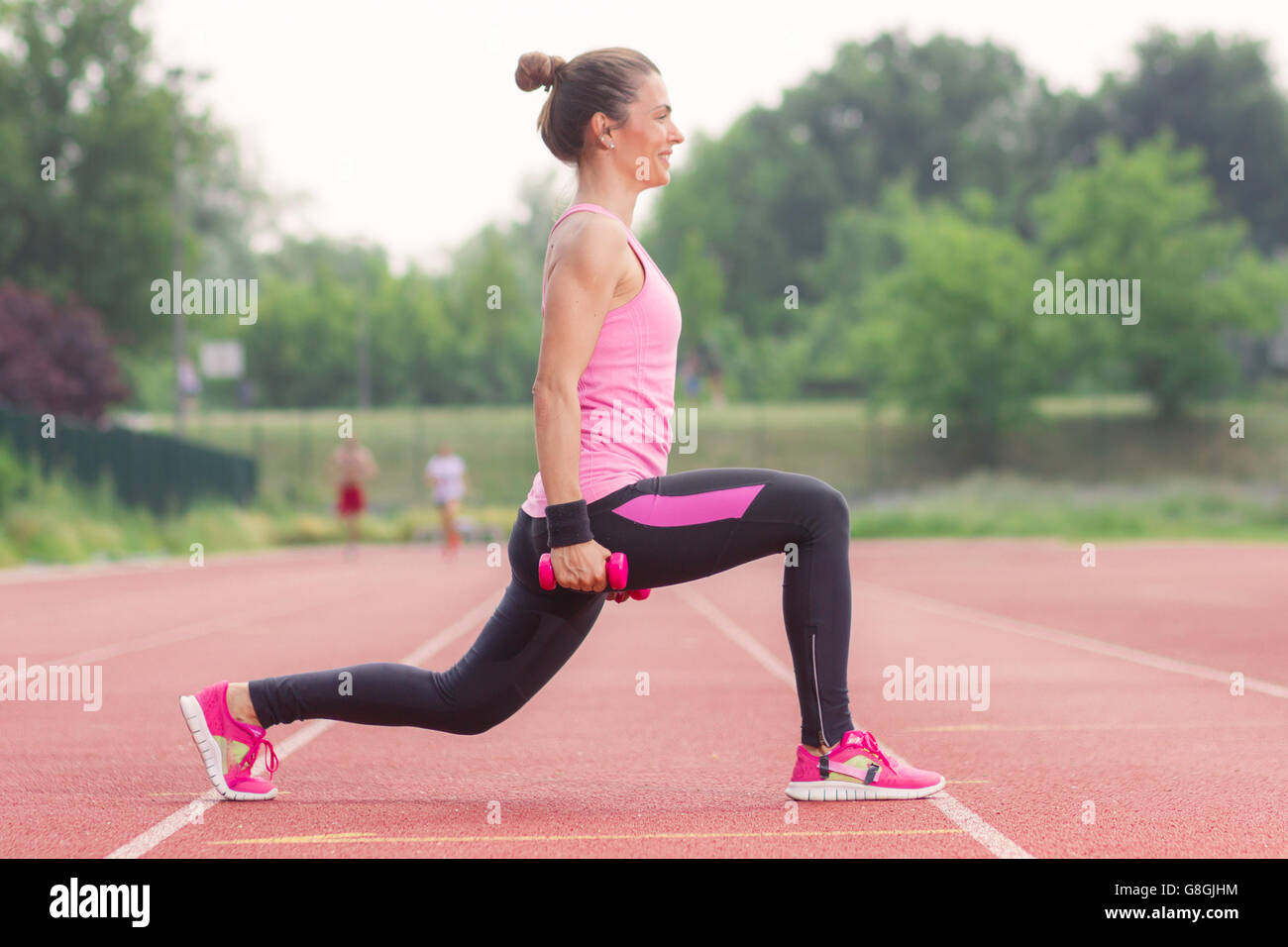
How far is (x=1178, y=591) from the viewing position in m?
16.6

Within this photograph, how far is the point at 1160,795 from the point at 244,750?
9.72 ft

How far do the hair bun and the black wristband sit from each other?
1.28 m

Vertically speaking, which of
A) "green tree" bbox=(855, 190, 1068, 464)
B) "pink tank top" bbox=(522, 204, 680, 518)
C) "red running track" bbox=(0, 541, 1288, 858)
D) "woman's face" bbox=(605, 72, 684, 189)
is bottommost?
"red running track" bbox=(0, 541, 1288, 858)

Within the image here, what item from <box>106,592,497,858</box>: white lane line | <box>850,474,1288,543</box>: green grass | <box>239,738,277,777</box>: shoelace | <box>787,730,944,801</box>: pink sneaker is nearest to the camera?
<box>106,592,497,858</box>: white lane line

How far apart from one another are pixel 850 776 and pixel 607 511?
1165 millimetres

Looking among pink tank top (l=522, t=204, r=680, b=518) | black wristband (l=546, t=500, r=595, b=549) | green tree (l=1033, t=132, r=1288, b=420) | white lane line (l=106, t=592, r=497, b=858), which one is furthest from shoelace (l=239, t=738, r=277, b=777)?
green tree (l=1033, t=132, r=1288, b=420)

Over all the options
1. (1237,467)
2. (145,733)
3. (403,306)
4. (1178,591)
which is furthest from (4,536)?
(403,306)

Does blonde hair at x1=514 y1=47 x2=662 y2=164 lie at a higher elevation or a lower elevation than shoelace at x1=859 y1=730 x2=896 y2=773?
higher

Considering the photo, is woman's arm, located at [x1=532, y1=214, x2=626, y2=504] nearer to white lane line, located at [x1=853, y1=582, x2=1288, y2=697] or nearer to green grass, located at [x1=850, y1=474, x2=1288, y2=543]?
white lane line, located at [x1=853, y1=582, x2=1288, y2=697]

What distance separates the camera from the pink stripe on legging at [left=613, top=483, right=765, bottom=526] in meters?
4.64

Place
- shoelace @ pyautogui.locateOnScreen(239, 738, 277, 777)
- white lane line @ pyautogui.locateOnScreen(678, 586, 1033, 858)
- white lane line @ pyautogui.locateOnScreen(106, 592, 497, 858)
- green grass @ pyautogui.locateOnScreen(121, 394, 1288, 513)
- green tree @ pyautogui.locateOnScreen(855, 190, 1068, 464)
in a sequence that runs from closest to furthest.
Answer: white lane line @ pyautogui.locateOnScreen(678, 586, 1033, 858) → white lane line @ pyautogui.locateOnScreen(106, 592, 497, 858) → shoelace @ pyautogui.locateOnScreen(239, 738, 277, 777) → green tree @ pyautogui.locateOnScreen(855, 190, 1068, 464) → green grass @ pyautogui.locateOnScreen(121, 394, 1288, 513)

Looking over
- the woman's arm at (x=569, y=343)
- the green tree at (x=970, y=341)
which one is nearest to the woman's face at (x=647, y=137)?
the woman's arm at (x=569, y=343)

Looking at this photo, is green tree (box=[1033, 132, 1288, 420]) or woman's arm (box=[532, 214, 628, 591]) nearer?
woman's arm (box=[532, 214, 628, 591])
